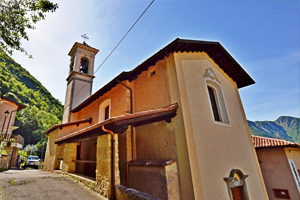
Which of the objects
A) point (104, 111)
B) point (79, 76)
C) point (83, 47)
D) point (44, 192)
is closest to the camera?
point (44, 192)

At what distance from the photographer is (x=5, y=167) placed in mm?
10469

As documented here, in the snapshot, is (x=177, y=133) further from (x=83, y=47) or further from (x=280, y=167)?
(x=83, y=47)

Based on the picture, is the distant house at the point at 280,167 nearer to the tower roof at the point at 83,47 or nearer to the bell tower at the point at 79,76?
the bell tower at the point at 79,76

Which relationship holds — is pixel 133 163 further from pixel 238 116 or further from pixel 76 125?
pixel 76 125

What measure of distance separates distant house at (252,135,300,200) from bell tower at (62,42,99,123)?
13701 millimetres

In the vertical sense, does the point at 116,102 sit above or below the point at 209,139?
above

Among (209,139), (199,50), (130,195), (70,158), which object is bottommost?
(130,195)

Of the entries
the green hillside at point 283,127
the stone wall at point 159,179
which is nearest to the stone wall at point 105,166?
the stone wall at point 159,179

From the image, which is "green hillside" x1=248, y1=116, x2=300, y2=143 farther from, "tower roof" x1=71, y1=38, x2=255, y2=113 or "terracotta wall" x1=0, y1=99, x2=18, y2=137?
"terracotta wall" x1=0, y1=99, x2=18, y2=137

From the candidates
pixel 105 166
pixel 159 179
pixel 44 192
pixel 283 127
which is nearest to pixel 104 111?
pixel 105 166

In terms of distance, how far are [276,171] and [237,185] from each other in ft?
14.2

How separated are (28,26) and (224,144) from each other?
7.58 metres

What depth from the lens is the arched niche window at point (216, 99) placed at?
6.75m

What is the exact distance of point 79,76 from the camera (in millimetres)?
14680
